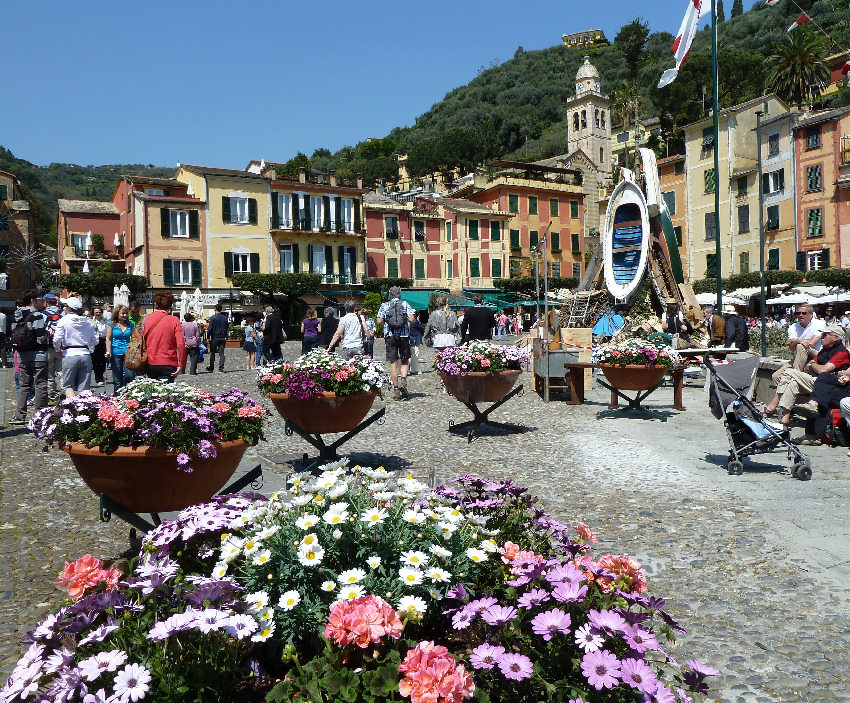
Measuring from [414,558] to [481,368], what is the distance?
6.56m

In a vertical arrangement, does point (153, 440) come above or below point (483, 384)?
above

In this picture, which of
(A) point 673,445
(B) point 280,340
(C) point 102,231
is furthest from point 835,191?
(C) point 102,231

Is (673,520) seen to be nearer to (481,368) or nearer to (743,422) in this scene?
(743,422)

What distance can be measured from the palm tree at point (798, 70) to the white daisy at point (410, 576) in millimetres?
53063

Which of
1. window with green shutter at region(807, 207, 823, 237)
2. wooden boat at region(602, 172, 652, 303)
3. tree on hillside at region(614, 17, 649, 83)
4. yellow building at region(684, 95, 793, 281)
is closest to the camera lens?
wooden boat at region(602, 172, 652, 303)

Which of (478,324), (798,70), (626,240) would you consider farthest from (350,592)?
(798,70)

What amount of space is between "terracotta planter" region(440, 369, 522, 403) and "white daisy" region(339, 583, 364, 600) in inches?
261

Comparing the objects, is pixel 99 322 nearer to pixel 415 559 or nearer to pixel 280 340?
pixel 280 340

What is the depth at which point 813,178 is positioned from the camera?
126 ft

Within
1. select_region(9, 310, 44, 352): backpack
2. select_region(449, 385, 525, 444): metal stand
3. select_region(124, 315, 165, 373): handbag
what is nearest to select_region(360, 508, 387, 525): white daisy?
select_region(124, 315, 165, 373): handbag

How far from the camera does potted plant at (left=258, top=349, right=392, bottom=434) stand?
6352 millimetres

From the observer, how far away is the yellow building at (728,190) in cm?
4331

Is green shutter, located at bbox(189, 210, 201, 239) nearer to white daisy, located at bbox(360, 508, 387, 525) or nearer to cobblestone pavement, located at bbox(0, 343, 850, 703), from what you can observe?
cobblestone pavement, located at bbox(0, 343, 850, 703)

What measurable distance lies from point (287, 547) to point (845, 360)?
311 inches
